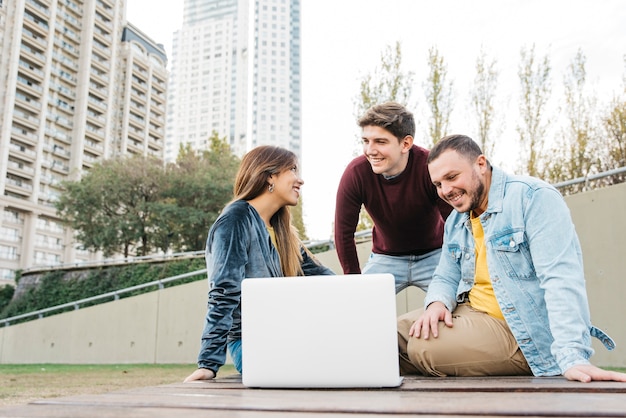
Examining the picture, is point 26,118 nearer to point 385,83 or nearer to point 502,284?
point 385,83

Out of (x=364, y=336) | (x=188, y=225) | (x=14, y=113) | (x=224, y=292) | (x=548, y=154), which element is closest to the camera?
(x=364, y=336)

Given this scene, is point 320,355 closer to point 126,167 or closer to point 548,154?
point 548,154

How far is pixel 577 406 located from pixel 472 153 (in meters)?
1.19

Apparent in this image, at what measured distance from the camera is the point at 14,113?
45.6 metres

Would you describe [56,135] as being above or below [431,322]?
above

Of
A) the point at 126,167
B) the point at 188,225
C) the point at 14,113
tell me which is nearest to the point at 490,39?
the point at 188,225

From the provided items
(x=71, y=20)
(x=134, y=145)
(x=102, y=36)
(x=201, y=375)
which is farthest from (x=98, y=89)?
(x=201, y=375)

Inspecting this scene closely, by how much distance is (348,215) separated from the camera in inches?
134

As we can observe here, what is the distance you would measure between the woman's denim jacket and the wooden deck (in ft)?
2.14

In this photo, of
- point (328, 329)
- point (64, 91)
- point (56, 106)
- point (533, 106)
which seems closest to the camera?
point (328, 329)

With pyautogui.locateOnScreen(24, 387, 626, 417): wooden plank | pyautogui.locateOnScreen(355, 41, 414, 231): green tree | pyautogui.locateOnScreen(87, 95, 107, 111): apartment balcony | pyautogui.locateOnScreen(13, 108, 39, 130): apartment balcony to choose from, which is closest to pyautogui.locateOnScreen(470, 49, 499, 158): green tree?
pyautogui.locateOnScreen(355, 41, 414, 231): green tree

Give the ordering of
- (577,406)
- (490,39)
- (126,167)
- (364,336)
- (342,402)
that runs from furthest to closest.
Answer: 1. (126,167)
2. (490,39)
3. (364,336)
4. (342,402)
5. (577,406)

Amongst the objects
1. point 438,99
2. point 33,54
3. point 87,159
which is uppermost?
point 33,54

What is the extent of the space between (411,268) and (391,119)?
950mm
